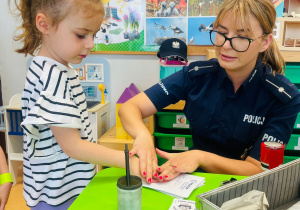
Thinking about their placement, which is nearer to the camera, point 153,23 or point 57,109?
point 57,109

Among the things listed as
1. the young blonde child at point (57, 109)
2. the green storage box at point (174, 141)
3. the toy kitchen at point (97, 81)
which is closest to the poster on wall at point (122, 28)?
the toy kitchen at point (97, 81)

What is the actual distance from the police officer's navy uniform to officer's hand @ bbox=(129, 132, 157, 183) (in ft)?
0.98

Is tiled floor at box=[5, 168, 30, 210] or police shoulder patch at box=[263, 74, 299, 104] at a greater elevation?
police shoulder patch at box=[263, 74, 299, 104]

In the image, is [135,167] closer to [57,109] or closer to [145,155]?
[145,155]

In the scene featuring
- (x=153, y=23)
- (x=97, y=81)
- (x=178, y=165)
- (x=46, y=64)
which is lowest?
(x=178, y=165)

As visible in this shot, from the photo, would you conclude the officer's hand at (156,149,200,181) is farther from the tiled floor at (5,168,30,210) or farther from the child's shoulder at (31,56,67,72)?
the tiled floor at (5,168,30,210)

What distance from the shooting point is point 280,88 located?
1165 millimetres

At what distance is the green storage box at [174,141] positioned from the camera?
6.65 feet

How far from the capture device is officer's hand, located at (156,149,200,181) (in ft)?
3.01

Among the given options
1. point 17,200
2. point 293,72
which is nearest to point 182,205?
point 293,72

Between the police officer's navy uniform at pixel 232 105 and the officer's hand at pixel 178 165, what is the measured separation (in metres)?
0.25

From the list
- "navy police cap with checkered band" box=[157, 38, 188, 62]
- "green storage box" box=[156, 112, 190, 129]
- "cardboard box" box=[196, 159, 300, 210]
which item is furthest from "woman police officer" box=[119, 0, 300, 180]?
"navy police cap with checkered band" box=[157, 38, 188, 62]

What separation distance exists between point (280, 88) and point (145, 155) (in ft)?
2.01

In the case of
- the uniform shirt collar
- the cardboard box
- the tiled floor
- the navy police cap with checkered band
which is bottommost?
the tiled floor
